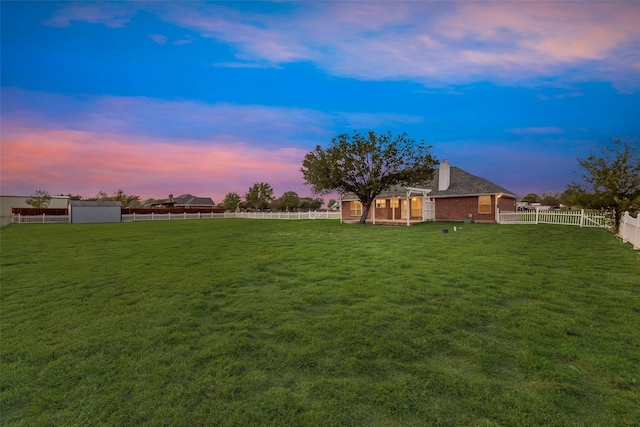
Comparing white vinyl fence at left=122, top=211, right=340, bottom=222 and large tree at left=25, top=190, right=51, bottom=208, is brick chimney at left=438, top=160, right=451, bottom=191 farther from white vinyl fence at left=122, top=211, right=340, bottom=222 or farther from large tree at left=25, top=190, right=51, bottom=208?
large tree at left=25, top=190, right=51, bottom=208

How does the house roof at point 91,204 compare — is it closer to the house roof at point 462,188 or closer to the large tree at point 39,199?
the large tree at point 39,199

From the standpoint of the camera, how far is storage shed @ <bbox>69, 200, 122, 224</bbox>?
106ft

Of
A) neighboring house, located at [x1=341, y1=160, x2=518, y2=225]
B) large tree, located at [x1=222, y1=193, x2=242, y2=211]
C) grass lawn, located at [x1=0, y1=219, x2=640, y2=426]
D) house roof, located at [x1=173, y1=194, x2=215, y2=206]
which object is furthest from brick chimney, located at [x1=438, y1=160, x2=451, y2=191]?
house roof, located at [x1=173, y1=194, x2=215, y2=206]

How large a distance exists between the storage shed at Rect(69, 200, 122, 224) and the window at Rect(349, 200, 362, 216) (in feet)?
97.8

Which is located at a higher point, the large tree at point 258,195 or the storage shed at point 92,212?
the large tree at point 258,195

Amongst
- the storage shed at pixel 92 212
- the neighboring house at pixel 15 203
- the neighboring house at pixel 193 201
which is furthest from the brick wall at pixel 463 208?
the neighboring house at pixel 15 203

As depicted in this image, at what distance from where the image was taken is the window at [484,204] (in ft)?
76.7

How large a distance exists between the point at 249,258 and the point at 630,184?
17492mm

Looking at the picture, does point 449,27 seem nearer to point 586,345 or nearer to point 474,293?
point 474,293

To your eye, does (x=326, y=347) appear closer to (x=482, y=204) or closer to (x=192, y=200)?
(x=482, y=204)

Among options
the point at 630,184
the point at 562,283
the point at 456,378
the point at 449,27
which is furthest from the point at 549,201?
the point at 456,378

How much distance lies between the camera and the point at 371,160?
22.8 m

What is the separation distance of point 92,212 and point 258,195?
139 ft

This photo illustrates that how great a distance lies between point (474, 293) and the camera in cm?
547
